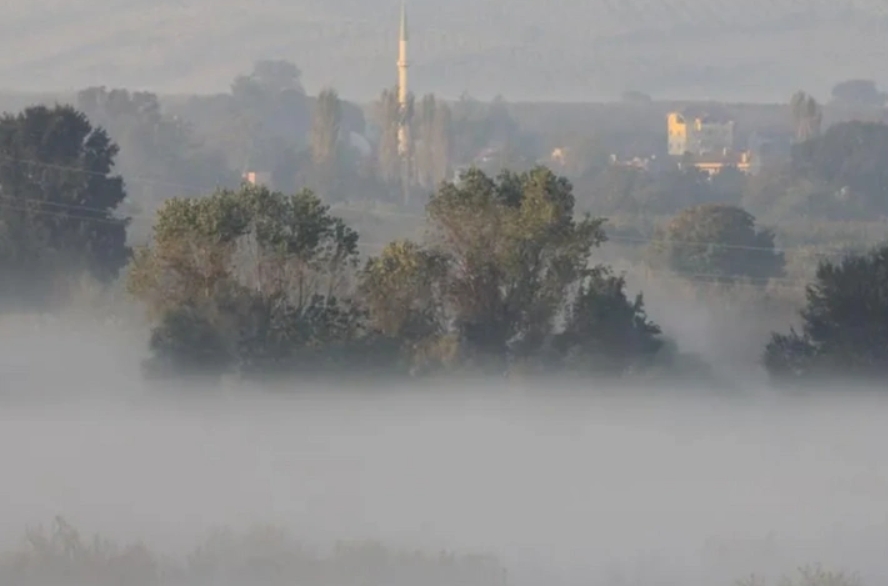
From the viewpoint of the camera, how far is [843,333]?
41.2m

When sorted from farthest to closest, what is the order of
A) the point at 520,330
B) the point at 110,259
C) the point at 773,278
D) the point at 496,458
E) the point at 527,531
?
the point at 773,278
the point at 110,259
the point at 520,330
the point at 496,458
the point at 527,531

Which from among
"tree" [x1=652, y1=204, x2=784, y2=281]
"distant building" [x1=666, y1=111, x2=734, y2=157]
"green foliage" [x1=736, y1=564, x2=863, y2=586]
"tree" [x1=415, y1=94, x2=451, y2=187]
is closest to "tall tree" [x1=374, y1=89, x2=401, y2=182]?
"tree" [x1=415, y1=94, x2=451, y2=187]

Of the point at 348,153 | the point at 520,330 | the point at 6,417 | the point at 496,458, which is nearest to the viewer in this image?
the point at 496,458

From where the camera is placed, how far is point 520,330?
40.4 m

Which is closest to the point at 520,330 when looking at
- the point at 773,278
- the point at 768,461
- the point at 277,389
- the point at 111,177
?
the point at 277,389

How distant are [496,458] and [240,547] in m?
8.99

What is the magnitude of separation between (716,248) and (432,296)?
3366 cm

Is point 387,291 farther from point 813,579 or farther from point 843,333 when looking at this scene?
point 813,579

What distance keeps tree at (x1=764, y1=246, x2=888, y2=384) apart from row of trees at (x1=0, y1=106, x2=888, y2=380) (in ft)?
0.12

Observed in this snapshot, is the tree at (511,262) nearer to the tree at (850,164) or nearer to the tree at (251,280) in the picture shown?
the tree at (251,280)

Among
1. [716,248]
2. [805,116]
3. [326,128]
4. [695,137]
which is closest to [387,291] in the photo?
[716,248]

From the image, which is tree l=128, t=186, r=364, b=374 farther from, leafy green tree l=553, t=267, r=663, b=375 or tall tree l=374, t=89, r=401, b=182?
tall tree l=374, t=89, r=401, b=182

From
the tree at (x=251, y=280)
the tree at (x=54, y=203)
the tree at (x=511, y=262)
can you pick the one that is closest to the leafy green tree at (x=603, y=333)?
the tree at (x=511, y=262)

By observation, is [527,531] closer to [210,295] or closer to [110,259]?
[210,295]
